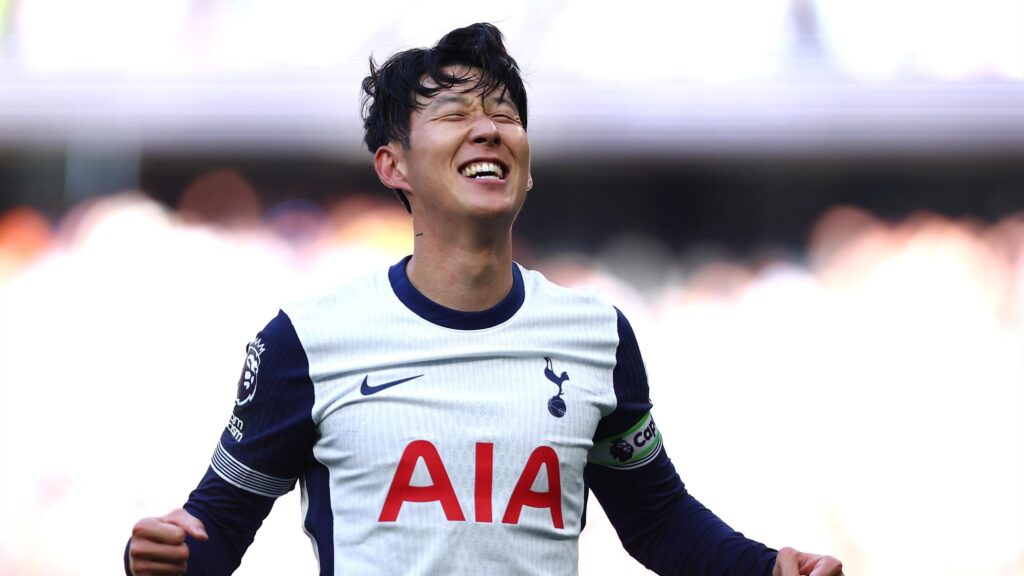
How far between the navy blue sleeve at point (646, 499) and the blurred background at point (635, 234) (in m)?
3.93

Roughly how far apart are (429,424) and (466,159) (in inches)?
19.9

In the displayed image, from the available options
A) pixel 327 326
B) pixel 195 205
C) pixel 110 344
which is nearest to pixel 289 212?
pixel 195 205

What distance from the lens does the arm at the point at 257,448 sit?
2598mm

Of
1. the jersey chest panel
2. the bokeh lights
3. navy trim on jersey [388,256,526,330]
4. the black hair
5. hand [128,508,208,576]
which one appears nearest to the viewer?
hand [128,508,208,576]

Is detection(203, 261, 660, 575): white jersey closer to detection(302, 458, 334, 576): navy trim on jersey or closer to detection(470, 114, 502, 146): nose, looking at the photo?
detection(302, 458, 334, 576): navy trim on jersey

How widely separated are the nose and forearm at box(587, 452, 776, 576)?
2.21ft

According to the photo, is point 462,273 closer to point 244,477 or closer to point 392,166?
point 392,166

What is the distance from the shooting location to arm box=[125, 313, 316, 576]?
102 inches

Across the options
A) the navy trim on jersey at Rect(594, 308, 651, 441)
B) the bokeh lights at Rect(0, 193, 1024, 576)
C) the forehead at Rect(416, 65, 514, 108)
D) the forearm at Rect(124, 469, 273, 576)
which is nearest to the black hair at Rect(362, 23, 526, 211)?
the forehead at Rect(416, 65, 514, 108)

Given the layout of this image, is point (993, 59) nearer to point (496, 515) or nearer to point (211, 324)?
point (211, 324)

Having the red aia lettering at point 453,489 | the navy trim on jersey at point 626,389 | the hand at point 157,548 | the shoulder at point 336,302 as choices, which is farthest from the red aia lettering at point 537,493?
the hand at point 157,548

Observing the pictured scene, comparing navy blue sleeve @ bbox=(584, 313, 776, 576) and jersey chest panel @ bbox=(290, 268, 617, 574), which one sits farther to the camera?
navy blue sleeve @ bbox=(584, 313, 776, 576)

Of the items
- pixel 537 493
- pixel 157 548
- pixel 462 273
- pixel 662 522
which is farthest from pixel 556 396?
pixel 157 548

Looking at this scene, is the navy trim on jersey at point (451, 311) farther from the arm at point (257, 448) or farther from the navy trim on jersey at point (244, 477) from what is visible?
the navy trim on jersey at point (244, 477)
